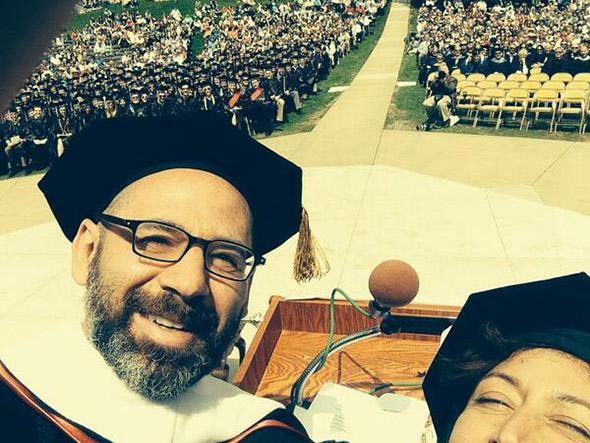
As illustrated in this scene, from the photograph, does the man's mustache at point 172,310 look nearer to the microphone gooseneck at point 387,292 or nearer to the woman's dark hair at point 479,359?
the microphone gooseneck at point 387,292

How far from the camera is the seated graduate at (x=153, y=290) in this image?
1354mm

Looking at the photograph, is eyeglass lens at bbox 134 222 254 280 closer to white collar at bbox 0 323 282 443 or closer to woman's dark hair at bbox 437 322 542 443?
white collar at bbox 0 323 282 443

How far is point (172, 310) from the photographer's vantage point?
4.45 ft

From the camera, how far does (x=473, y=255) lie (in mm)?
5852

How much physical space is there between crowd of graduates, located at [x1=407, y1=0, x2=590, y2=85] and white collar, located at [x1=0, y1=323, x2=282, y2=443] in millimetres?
12625

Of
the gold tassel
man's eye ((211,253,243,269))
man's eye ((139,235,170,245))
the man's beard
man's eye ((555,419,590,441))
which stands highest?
man's eye ((139,235,170,245))

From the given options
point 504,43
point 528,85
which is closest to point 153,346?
point 528,85

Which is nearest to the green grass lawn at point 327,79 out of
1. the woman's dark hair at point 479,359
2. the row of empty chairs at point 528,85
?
the woman's dark hair at point 479,359

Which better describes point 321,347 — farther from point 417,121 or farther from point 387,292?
point 417,121

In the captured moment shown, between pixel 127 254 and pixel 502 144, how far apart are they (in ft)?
32.8

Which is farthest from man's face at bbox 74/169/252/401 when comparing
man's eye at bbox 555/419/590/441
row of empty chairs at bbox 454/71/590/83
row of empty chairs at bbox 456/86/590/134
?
row of empty chairs at bbox 454/71/590/83

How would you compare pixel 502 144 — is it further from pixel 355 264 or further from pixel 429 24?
pixel 429 24

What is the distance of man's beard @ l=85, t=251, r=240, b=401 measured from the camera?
4.46 feet

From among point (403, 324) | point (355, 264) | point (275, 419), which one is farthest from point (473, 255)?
point (275, 419)
